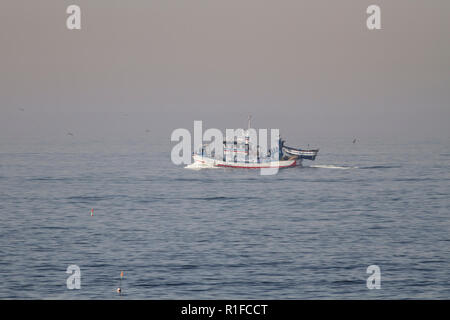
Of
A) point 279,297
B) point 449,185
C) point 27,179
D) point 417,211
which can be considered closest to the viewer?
point 279,297

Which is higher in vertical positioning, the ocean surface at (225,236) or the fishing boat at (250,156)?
the fishing boat at (250,156)

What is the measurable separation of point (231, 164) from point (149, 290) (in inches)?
4529

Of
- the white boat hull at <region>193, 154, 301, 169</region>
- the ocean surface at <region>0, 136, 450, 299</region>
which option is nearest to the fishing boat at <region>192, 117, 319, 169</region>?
the white boat hull at <region>193, 154, 301, 169</region>

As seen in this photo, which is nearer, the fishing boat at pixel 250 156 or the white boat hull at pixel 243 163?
the fishing boat at pixel 250 156

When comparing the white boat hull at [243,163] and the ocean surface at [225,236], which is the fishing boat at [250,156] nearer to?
the white boat hull at [243,163]

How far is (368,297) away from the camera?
4450 cm

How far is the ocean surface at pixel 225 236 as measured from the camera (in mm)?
47406

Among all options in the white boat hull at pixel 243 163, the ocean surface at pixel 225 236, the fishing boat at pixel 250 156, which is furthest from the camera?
the white boat hull at pixel 243 163

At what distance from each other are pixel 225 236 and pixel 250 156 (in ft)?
303

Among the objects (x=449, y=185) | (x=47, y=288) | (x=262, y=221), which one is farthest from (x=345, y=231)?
(x=449, y=185)

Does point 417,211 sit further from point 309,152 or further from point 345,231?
point 309,152

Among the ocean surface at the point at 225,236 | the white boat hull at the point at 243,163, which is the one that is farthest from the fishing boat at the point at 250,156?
the ocean surface at the point at 225,236

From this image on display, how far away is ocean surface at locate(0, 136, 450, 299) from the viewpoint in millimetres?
47406

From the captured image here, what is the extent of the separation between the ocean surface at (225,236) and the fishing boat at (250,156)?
1962cm
